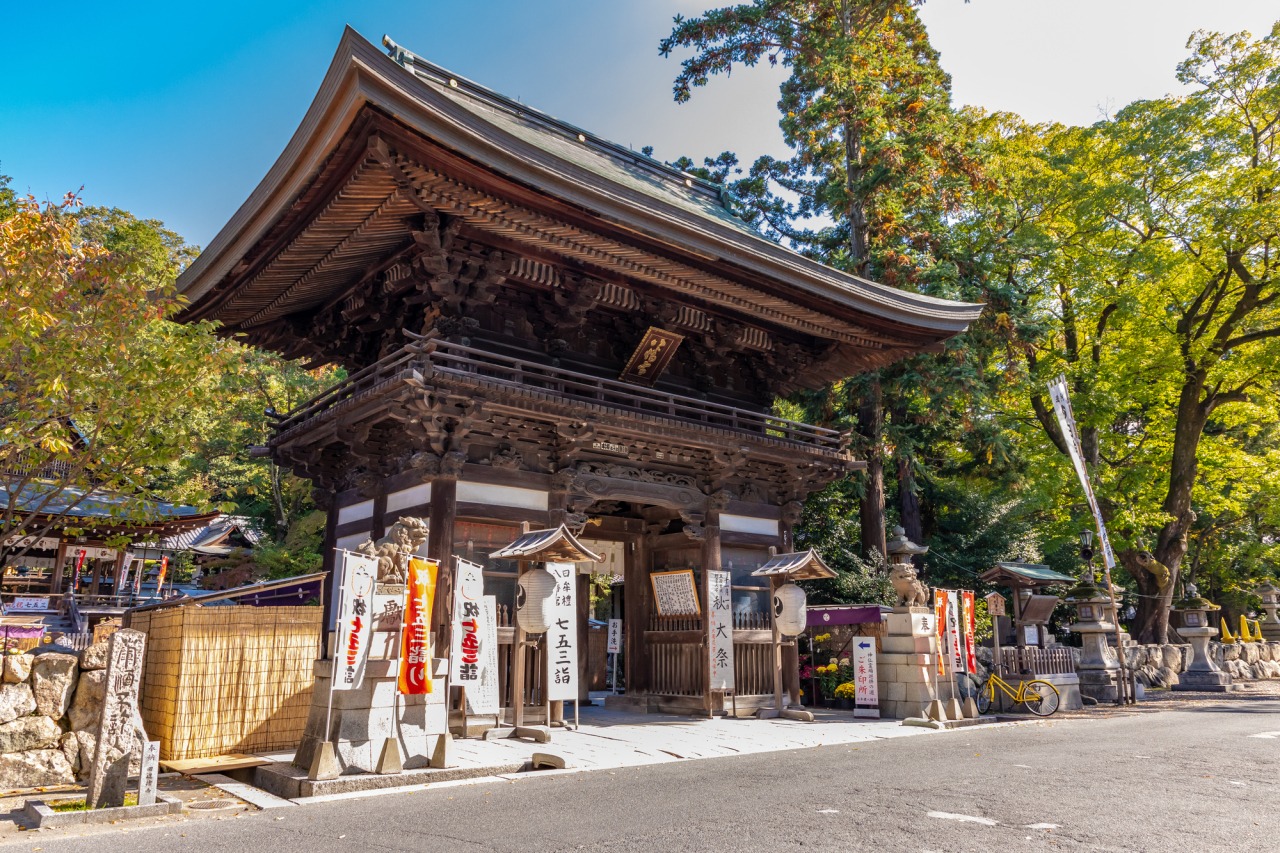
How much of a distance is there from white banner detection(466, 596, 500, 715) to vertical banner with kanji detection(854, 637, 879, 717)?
6774 millimetres

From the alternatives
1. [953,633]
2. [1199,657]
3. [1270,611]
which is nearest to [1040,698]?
[953,633]

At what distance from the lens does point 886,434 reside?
19.4 metres

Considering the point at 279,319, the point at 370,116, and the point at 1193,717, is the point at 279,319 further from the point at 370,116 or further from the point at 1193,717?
the point at 1193,717

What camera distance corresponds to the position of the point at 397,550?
7.91 metres

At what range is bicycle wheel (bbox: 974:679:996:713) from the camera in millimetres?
14852

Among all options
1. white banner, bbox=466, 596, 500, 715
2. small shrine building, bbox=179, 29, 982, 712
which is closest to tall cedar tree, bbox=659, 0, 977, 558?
small shrine building, bbox=179, 29, 982, 712

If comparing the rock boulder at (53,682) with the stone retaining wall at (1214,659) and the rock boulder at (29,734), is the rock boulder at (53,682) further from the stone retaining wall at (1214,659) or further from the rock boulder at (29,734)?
the stone retaining wall at (1214,659)

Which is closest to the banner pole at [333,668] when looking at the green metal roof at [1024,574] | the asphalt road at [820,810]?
the asphalt road at [820,810]

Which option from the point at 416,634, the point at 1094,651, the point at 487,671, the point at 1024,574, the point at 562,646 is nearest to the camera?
the point at 416,634

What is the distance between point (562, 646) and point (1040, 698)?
32.2 feet

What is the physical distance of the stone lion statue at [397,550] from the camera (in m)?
7.75

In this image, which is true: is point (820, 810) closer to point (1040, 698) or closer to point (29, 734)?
point (29, 734)

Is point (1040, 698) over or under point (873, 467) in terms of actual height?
under

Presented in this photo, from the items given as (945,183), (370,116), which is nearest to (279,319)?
(370,116)
